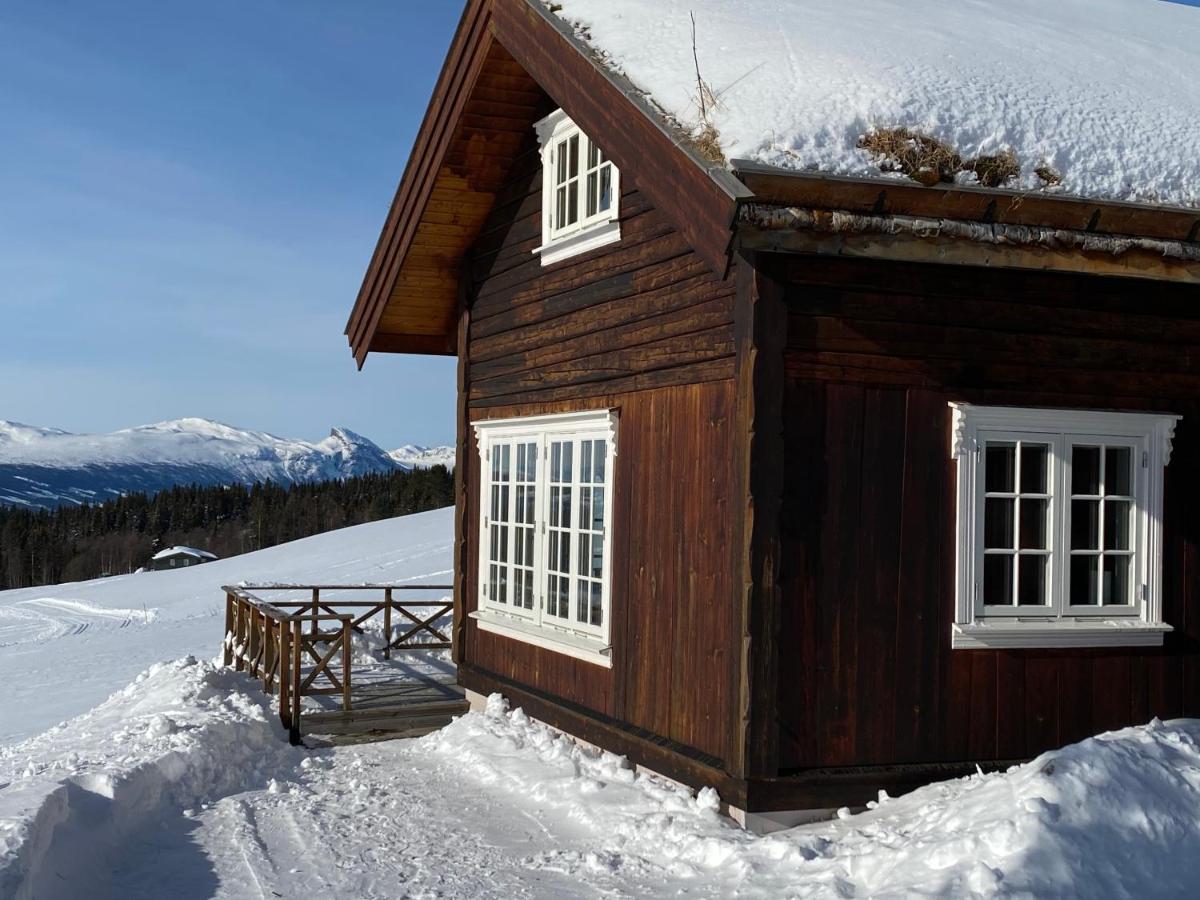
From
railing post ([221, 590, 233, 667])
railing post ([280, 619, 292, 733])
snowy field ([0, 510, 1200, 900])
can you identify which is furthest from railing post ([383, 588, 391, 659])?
railing post ([280, 619, 292, 733])

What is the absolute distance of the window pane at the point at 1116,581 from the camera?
7297mm

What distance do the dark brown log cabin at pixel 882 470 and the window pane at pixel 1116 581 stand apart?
0.02 meters

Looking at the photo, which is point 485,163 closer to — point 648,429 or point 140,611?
point 648,429

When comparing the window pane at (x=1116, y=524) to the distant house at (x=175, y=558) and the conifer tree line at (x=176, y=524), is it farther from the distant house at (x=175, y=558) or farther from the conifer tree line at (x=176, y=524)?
the conifer tree line at (x=176, y=524)

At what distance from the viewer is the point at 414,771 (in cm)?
910

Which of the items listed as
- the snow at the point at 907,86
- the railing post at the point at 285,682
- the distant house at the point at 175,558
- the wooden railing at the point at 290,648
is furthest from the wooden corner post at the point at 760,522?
the distant house at the point at 175,558

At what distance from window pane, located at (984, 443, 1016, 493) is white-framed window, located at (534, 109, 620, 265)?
3118 millimetres

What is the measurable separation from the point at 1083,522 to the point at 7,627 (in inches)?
1277

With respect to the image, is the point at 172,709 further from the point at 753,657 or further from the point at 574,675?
the point at 753,657

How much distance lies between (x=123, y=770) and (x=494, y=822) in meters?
2.56

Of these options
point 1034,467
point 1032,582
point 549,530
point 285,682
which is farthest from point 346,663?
point 1034,467

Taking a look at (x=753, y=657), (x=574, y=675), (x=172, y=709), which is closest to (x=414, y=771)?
(x=574, y=675)

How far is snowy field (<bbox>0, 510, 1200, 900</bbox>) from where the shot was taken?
525 centimetres

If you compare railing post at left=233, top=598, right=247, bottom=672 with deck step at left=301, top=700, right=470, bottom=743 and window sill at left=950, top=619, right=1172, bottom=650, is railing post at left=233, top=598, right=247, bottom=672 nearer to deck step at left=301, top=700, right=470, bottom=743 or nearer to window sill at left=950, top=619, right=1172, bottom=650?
deck step at left=301, top=700, right=470, bottom=743
